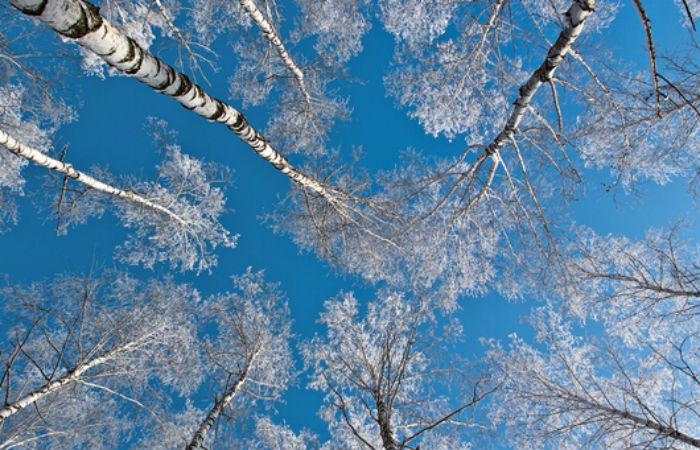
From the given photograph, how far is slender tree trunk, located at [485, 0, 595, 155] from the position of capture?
2.21 metres

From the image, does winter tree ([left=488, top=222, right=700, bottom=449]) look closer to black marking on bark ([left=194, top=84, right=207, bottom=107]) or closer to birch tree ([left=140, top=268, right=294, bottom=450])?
birch tree ([left=140, top=268, right=294, bottom=450])

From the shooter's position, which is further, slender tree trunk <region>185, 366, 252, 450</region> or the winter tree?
the winter tree

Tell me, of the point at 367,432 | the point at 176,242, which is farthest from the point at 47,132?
the point at 367,432

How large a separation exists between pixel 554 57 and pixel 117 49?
301 centimetres

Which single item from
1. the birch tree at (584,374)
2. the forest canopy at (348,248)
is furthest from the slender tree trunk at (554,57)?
the birch tree at (584,374)

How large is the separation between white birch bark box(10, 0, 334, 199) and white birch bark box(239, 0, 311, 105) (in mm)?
2300

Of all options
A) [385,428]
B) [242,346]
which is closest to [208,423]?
[385,428]

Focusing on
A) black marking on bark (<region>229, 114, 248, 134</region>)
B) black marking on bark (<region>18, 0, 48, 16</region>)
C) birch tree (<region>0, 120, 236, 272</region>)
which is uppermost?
birch tree (<region>0, 120, 236, 272</region>)

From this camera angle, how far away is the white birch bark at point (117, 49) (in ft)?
4.71

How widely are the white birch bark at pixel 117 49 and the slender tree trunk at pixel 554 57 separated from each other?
2562 millimetres

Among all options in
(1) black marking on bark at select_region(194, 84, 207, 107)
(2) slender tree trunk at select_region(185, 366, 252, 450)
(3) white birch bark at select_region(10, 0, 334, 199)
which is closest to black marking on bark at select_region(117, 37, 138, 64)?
(3) white birch bark at select_region(10, 0, 334, 199)

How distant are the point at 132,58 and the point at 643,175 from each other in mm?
7764

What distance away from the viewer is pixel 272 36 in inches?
186

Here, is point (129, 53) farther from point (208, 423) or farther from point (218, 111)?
point (208, 423)
